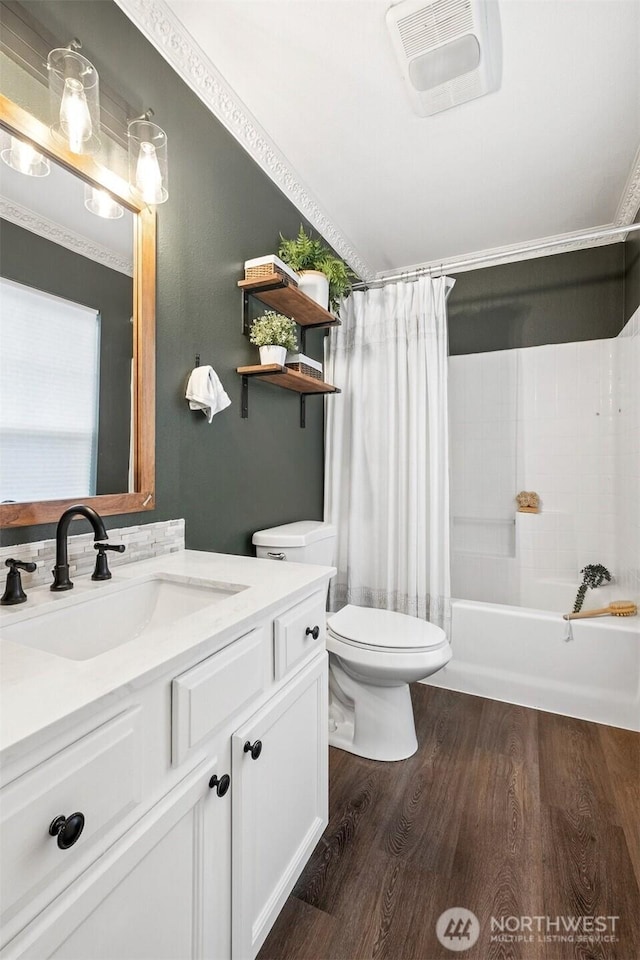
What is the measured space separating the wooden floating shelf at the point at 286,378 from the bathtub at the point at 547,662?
130cm

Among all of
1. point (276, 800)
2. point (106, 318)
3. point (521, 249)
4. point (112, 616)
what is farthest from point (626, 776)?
point (521, 249)

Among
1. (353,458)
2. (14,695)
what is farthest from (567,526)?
(14,695)

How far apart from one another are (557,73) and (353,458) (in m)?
1.71

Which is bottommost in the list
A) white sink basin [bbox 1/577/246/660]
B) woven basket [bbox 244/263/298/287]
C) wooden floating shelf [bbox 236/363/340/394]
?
white sink basin [bbox 1/577/246/660]

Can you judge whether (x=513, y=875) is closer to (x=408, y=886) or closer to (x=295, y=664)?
(x=408, y=886)

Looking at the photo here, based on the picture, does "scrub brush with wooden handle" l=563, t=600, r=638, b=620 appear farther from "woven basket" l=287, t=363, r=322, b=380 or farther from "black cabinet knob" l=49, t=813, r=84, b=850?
"black cabinet knob" l=49, t=813, r=84, b=850

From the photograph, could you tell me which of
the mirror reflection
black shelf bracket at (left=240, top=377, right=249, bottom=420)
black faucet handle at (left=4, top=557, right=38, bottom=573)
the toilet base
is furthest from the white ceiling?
the toilet base

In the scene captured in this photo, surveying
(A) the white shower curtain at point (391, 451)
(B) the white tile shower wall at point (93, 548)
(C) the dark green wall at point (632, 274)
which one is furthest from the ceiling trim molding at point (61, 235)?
(C) the dark green wall at point (632, 274)

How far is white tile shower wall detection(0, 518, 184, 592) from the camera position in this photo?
1.07m

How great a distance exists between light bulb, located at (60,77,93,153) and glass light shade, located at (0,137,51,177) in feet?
0.30

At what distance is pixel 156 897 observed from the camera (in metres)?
0.74

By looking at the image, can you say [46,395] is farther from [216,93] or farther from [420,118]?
[420,118]

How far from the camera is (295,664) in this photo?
1165 mm

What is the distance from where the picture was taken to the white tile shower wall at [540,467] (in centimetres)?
271
